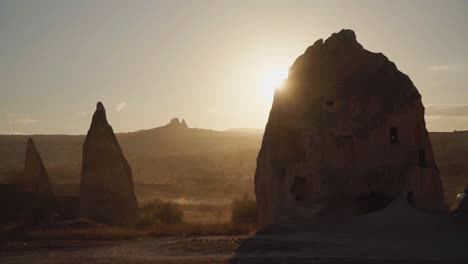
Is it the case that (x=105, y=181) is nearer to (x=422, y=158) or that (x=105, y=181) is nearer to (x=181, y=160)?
(x=422, y=158)

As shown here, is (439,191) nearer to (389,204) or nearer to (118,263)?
(389,204)

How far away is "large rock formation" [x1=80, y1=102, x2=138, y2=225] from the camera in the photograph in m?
26.0

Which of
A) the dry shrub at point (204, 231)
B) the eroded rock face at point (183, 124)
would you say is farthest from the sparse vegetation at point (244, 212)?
the eroded rock face at point (183, 124)

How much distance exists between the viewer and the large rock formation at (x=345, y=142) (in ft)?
63.1

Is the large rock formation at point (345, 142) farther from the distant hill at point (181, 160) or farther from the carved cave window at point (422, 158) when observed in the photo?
the distant hill at point (181, 160)

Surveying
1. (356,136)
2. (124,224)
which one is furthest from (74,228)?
(356,136)

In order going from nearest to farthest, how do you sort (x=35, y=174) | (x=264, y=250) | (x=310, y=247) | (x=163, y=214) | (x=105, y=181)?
1. (x=310, y=247)
2. (x=264, y=250)
3. (x=105, y=181)
4. (x=163, y=214)
5. (x=35, y=174)

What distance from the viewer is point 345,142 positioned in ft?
64.6

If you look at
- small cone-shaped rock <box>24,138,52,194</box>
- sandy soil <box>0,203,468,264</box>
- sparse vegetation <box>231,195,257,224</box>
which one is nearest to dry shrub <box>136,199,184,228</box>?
sparse vegetation <box>231,195,257,224</box>

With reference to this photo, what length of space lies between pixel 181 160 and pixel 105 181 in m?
55.0

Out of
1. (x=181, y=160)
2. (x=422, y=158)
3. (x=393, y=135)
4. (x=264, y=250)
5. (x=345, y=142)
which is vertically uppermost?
(x=181, y=160)

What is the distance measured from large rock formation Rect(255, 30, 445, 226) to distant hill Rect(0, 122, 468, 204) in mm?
12176

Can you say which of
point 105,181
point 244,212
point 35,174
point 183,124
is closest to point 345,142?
point 244,212

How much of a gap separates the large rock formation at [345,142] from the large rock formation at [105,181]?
794 cm
